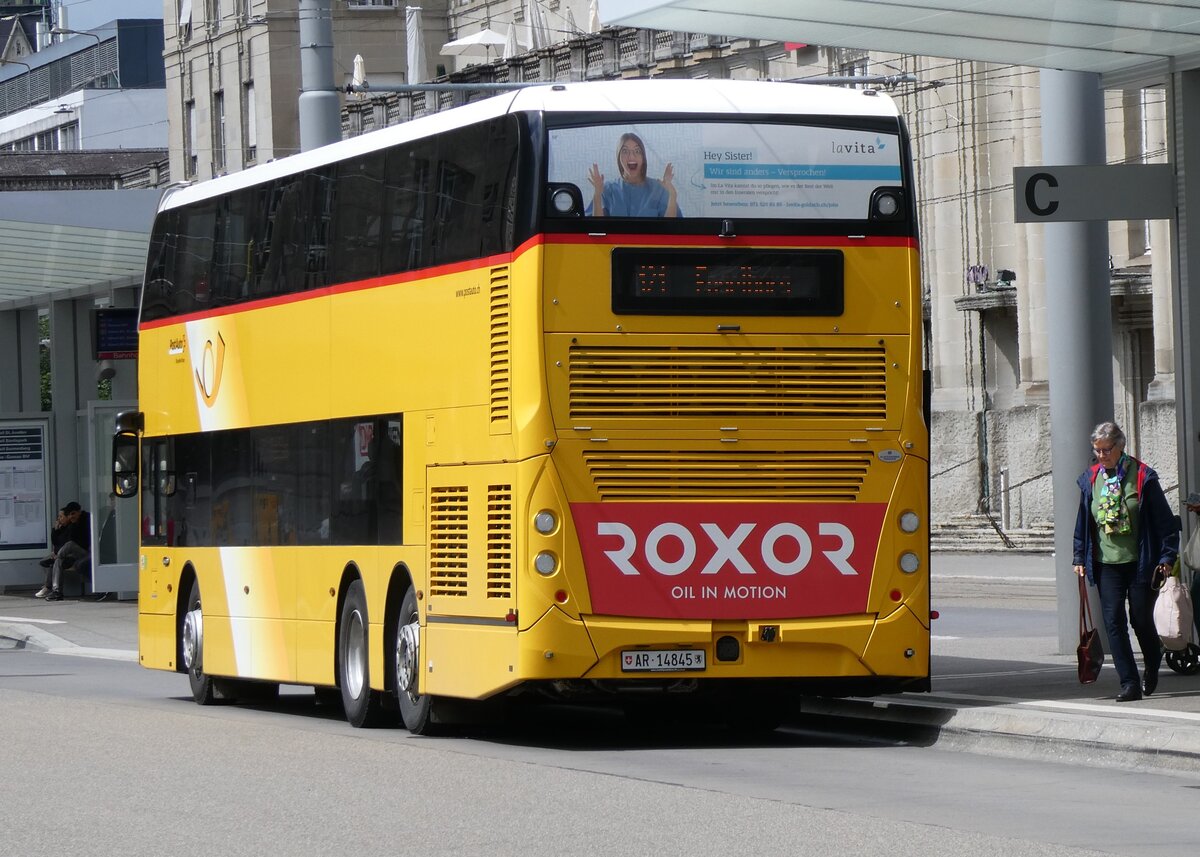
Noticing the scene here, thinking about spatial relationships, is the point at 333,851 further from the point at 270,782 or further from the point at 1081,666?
the point at 1081,666

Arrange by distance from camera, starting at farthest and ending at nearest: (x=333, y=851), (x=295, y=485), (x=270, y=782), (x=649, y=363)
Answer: (x=295, y=485) < (x=649, y=363) < (x=270, y=782) < (x=333, y=851)

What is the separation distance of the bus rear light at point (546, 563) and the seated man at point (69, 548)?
84.2 feet

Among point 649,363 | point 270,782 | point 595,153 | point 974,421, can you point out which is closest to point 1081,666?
point 649,363

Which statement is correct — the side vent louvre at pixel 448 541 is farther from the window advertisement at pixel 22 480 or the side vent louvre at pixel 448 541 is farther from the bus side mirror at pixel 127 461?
the window advertisement at pixel 22 480

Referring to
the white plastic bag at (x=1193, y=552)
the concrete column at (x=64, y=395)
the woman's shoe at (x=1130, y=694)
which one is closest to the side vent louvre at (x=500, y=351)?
the woman's shoe at (x=1130, y=694)

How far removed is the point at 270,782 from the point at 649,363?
334cm

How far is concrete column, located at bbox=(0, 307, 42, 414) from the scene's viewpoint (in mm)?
40875

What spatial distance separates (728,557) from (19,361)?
96.8 ft

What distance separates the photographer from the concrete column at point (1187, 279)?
16.9 m

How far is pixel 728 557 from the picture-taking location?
1391cm

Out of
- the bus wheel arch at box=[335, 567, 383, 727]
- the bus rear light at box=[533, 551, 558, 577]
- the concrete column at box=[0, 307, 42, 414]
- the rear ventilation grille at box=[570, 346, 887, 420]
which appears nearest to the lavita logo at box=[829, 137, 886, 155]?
the rear ventilation grille at box=[570, 346, 887, 420]

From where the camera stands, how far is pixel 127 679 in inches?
895

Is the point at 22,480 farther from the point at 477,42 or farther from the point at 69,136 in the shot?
the point at 69,136

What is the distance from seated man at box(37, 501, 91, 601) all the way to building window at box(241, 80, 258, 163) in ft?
114
